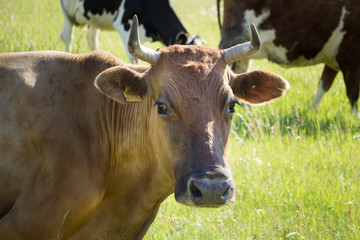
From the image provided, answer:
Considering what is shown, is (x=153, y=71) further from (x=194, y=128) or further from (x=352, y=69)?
(x=352, y=69)

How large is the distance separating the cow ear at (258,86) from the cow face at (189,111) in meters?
0.08

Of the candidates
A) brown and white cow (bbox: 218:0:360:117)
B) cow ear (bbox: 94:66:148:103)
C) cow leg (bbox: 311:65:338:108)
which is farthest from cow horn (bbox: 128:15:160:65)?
cow leg (bbox: 311:65:338:108)

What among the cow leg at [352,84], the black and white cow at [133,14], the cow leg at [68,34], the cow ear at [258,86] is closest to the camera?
the cow ear at [258,86]

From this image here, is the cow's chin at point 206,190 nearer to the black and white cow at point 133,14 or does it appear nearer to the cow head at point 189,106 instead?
the cow head at point 189,106

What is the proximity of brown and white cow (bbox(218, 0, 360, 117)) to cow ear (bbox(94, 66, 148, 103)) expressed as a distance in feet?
16.8

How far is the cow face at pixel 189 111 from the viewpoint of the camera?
330cm

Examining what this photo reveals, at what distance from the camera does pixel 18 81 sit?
387 cm

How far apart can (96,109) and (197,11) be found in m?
17.4

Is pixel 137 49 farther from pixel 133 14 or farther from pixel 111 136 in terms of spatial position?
pixel 133 14

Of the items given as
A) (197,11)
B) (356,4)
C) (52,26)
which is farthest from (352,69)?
(197,11)

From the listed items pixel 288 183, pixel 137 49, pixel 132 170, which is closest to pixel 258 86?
pixel 137 49

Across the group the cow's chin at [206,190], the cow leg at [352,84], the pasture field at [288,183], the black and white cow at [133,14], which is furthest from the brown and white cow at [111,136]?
the black and white cow at [133,14]

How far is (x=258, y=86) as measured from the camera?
4.28 metres

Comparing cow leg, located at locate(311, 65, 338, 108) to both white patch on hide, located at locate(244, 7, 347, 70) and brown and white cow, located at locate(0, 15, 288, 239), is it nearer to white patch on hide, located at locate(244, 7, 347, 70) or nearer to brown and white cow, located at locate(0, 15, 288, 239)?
white patch on hide, located at locate(244, 7, 347, 70)
